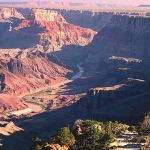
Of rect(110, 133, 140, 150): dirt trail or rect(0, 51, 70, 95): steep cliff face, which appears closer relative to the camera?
rect(110, 133, 140, 150): dirt trail

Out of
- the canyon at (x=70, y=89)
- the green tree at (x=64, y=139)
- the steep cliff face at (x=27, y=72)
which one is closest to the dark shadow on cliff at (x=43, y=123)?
the canyon at (x=70, y=89)

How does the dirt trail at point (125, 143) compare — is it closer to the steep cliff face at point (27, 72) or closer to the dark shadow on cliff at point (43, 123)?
the dark shadow on cliff at point (43, 123)

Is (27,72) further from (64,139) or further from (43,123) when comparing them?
Answer: (64,139)

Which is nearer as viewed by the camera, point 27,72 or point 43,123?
point 43,123

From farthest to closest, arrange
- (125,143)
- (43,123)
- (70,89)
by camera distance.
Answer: (70,89), (43,123), (125,143)

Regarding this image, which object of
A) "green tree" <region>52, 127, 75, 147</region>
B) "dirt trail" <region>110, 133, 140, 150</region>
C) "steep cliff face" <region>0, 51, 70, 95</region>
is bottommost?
"steep cliff face" <region>0, 51, 70, 95</region>

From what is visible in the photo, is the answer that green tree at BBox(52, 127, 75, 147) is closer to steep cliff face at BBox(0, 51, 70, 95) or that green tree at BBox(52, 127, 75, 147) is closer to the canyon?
the canyon

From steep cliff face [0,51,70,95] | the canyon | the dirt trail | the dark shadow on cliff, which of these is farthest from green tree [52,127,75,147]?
steep cliff face [0,51,70,95]

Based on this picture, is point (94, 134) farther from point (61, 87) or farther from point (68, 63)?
point (68, 63)

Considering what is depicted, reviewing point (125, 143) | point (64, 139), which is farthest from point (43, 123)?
point (64, 139)

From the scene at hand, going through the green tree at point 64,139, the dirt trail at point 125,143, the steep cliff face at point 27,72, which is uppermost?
the green tree at point 64,139

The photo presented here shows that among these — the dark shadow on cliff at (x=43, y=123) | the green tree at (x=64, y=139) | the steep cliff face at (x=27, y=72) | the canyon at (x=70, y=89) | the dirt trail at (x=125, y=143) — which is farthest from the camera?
the steep cliff face at (x=27, y=72)
